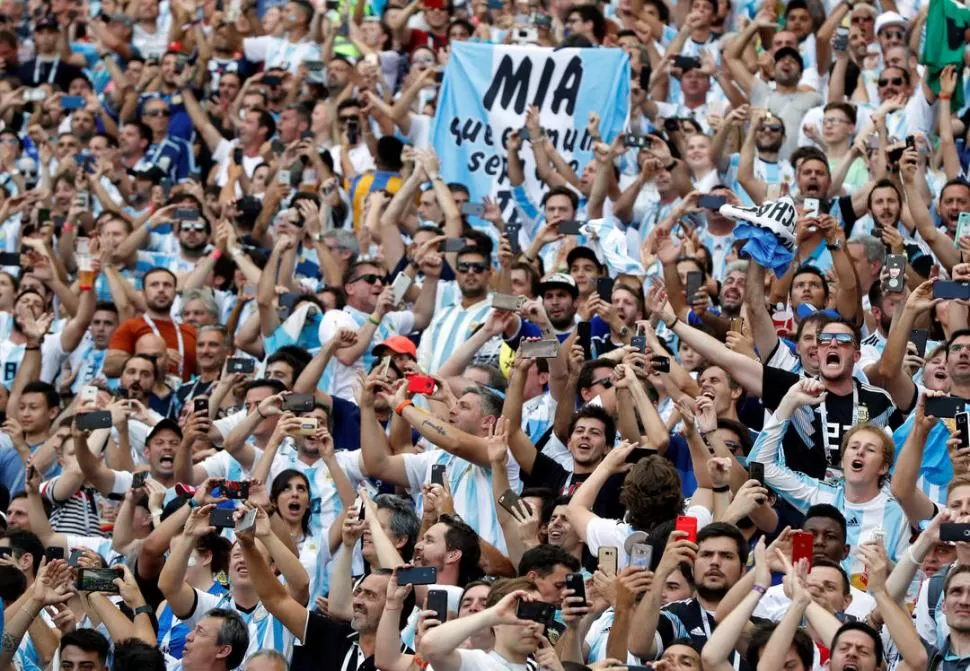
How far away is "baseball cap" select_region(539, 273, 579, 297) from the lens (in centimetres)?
1170

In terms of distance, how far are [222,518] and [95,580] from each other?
58 cm

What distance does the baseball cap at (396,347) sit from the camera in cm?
1127

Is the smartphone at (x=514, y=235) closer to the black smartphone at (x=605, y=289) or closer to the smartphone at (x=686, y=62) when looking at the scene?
the smartphone at (x=686, y=62)

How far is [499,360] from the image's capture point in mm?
11633

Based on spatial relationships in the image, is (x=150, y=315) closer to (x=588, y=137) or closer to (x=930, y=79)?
(x=588, y=137)

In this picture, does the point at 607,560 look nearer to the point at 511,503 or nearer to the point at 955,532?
the point at 511,503

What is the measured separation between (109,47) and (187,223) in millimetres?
4815

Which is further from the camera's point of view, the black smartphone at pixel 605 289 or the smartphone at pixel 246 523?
the black smartphone at pixel 605 289

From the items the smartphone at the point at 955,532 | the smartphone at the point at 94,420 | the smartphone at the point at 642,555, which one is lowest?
the smartphone at the point at 94,420

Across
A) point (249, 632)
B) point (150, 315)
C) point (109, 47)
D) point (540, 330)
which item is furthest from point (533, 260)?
point (109, 47)

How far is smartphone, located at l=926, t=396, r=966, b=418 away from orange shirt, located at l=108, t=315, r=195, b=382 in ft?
16.8

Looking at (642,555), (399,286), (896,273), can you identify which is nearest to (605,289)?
(399,286)

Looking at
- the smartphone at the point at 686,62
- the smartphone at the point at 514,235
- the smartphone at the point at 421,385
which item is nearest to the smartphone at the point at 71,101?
the smartphone at the point at 514,235

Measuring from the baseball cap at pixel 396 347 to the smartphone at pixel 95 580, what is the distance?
7.95 feet
